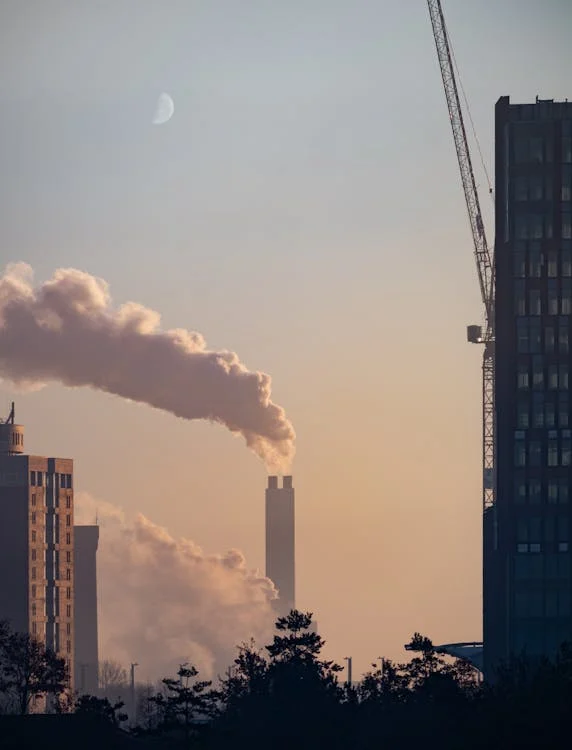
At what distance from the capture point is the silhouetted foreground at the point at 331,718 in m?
153

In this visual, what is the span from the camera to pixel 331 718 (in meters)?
164

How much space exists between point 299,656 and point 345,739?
2009 centimetres

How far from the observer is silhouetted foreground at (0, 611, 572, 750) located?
502 ft

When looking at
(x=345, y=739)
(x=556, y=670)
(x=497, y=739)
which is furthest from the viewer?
(x=556, y=670)

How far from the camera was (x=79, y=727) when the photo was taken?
164 m

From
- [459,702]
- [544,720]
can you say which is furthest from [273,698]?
[544,720]

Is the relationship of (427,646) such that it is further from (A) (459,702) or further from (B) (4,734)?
(B) (4,734)

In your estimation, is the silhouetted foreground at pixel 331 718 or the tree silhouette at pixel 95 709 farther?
the tree silhouette at pixel 95 709

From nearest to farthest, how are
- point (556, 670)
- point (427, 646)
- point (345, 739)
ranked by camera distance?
point (345, 739), point (556, 670), point (427, 646)

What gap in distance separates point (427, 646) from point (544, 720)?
34.3m

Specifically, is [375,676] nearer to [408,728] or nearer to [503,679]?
[503,679]

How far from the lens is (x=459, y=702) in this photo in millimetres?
163000

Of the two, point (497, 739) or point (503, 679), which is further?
point (503, 679)

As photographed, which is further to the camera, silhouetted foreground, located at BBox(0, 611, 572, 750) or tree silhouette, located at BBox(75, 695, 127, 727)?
tree silhouette, located at BBox(75, 695, 127, 727)
